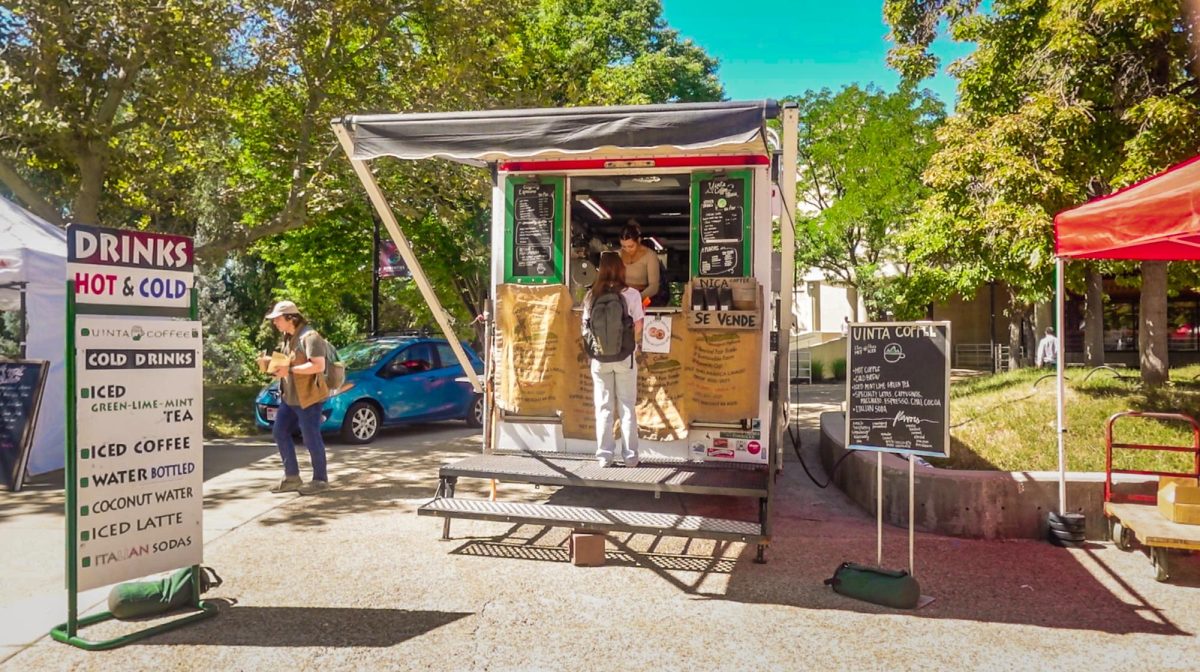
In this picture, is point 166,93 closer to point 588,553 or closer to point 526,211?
point 526,211

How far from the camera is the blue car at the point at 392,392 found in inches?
464

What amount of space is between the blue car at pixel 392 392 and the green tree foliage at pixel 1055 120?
268 inches

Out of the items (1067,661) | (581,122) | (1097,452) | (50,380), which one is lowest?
(1067,661)

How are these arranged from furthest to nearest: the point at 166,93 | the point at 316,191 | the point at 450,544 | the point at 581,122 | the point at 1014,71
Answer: the point at 316,191, the point at 166,93, the point at 1014,71, the point at 450,544, the point at 581,122

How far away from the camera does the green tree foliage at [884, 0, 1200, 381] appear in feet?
30.2

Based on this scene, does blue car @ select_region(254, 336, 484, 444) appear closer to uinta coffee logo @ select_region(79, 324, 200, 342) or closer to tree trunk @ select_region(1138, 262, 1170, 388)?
uinta coffee logo @ select_region(79, 324, 200, 342)

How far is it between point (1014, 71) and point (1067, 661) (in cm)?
928

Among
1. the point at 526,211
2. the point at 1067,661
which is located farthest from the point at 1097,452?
the point at 526,211

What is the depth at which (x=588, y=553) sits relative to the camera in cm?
579

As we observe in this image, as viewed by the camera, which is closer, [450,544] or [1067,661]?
[1067,661]

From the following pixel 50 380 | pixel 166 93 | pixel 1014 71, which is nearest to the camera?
pixel 50 380

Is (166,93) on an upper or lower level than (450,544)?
upper

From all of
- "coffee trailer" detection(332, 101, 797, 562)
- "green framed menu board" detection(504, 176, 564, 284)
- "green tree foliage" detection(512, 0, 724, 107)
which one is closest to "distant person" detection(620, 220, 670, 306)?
"coffee trailer" detection(332, 101, 797, 562)

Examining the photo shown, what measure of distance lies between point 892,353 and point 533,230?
2861mm
